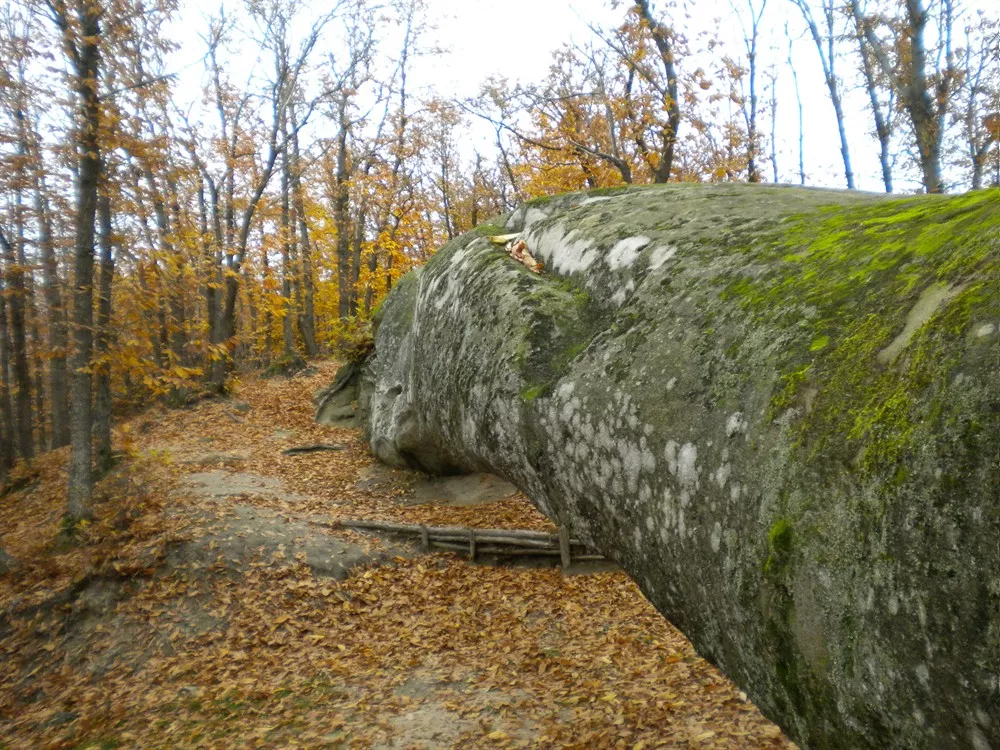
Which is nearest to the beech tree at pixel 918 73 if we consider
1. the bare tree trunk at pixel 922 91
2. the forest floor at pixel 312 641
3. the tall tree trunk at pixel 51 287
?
the bare tree trunk at pixel 922 91

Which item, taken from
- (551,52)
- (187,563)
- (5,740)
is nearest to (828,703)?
(5,740)

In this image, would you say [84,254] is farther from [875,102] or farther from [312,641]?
[875,102]

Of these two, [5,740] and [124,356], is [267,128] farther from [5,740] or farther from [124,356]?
[5,740]

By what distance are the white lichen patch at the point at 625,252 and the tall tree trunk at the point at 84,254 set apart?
338 inches

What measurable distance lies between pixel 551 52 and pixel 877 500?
19.6 metres

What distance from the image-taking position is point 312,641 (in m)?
7.50

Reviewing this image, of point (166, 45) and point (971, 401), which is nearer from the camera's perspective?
point (971, 401)

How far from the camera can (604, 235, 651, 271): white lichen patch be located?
3024mm

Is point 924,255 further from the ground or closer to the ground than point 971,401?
further from the ground

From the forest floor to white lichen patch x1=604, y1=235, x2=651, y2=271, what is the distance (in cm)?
422

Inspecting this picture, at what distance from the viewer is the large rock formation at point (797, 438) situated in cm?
122

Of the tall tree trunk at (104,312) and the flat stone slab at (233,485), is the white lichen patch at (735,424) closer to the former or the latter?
the tall tree trunk at (104,312)

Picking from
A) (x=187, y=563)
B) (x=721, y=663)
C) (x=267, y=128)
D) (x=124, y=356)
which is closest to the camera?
(x=721, y=663)

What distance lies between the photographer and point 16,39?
8750mm
